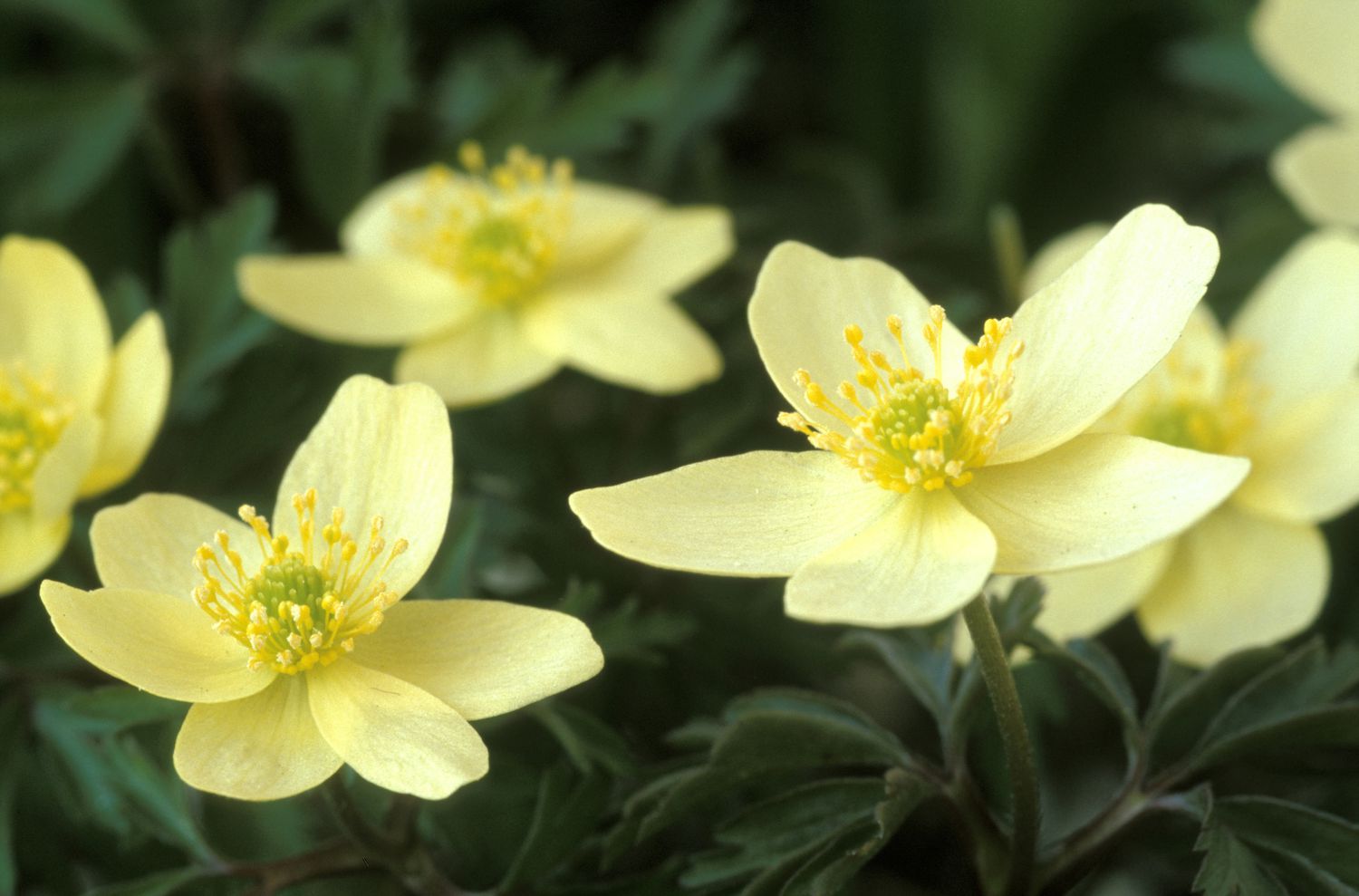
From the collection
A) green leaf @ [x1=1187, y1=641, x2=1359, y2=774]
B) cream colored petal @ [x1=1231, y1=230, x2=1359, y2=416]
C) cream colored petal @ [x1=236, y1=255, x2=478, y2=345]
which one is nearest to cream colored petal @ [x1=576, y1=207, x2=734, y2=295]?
cream colored petal @ [x1=236, y1=255, x2=478, y2=345]

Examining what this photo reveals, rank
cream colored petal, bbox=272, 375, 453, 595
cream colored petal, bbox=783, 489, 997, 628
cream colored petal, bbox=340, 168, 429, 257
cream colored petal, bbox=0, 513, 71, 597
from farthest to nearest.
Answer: cream colored petal, bbox=340, 168, 429, 257, cream colored petal, bbox=0, 513, 71, 597, cream colored petal, bbox=272, 375, 453, 595, cream colored petal, bbox=783, 489, 997, 628

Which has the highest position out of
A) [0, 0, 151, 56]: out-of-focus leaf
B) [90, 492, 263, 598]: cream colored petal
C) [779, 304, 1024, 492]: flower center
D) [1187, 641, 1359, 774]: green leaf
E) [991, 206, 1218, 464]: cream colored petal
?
[0, 0, 151, 56]: out-of-focus leaf

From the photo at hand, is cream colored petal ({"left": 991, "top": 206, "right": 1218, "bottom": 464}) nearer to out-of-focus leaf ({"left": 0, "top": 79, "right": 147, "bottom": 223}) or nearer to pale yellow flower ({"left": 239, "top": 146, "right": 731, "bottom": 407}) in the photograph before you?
pale yellow flower ({"left": 239, "top": 146, "right": 731, "bottom": 407})

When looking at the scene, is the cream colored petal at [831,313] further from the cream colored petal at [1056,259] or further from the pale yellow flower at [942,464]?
the cream colored petal at [1056,259]

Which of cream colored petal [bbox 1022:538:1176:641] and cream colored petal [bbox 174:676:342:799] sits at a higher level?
cream colored petal [bbox 174:676:342:799]

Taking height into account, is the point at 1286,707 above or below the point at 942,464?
below

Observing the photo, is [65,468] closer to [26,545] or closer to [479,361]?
[26,545]

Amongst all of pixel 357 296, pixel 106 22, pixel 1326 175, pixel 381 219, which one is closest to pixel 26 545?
pixel 357 296
